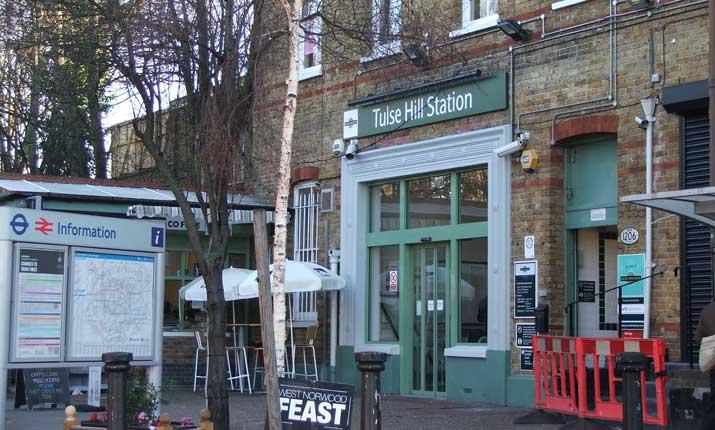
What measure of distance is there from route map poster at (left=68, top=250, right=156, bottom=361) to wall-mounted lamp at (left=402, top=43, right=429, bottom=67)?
6014 mm

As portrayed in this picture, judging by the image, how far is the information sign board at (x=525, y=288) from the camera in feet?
47.8

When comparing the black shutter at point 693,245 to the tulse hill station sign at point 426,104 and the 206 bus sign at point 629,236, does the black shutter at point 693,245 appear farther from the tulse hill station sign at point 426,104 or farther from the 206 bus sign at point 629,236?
the tulse hill station sign at point 426,104

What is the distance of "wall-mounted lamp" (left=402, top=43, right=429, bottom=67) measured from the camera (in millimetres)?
15742

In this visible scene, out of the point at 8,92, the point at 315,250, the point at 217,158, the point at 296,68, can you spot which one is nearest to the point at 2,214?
the point at 217,158

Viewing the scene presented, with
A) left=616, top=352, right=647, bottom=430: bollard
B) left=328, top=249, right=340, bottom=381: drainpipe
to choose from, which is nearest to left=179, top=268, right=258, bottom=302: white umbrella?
left=328, top=249, right=340, bottom=381: drainpipe

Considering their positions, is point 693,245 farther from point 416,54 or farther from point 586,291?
point 416,54

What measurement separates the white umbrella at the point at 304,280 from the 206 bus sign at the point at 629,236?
203 inches

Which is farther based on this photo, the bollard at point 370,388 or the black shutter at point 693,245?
the black shutter at point 693,245

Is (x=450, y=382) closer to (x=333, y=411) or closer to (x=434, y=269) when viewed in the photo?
(x=434, y=269)

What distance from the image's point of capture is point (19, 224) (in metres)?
10.3

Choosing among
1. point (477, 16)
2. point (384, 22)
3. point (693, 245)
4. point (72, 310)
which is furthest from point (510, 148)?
point (72, 310)

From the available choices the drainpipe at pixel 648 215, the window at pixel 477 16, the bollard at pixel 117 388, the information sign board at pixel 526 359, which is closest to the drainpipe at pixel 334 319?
the information sign board at pixel 526 359

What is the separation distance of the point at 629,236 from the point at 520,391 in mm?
2775

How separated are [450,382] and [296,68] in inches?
279
